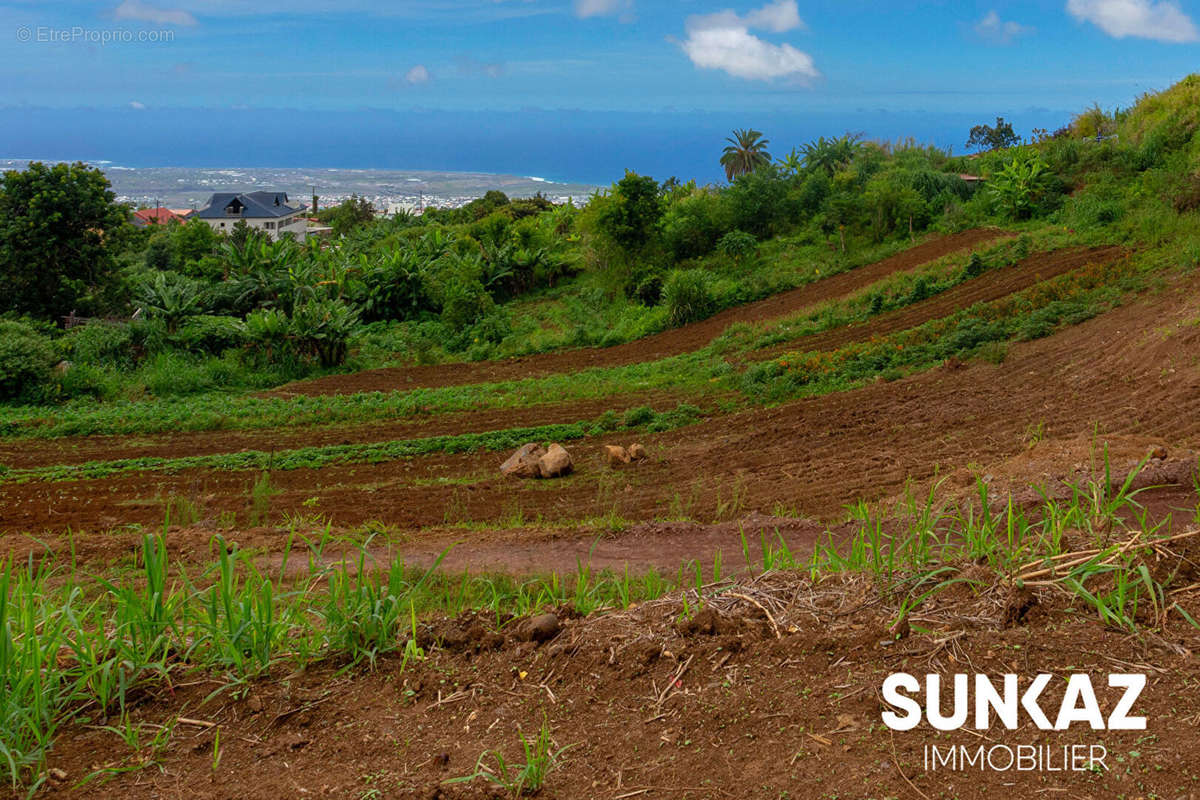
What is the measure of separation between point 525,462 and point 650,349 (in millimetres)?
10209

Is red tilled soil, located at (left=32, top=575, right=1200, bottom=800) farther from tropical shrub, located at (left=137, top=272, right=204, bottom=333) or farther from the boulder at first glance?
tropical shrub, located at (left=137, top=272, right=204, bottom=333)

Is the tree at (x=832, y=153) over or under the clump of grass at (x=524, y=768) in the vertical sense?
over

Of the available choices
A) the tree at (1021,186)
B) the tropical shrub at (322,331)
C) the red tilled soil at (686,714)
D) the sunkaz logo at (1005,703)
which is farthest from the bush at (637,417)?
the tree at (1021,186)

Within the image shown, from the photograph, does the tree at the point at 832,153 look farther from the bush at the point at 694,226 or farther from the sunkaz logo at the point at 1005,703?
the sunkaz logo at the point at 1005,703

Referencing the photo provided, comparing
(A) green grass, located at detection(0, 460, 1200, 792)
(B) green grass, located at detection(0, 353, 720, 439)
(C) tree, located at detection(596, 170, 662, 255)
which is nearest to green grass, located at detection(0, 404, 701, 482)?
(B) green grass, located at detection(0, 353, 720, 439)

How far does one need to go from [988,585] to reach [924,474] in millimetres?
7432

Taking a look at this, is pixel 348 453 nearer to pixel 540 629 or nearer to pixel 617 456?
pixel 617 456

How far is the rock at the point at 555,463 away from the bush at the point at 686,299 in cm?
1223

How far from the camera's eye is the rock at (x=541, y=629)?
11.6 feet

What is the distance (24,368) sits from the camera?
63.9 ft

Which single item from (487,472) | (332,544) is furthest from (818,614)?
(487,472)

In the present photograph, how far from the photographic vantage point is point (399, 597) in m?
3.91

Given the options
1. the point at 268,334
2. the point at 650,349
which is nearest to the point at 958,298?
the point at 650,349

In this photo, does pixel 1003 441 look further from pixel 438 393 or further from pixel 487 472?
pixel 438 393
